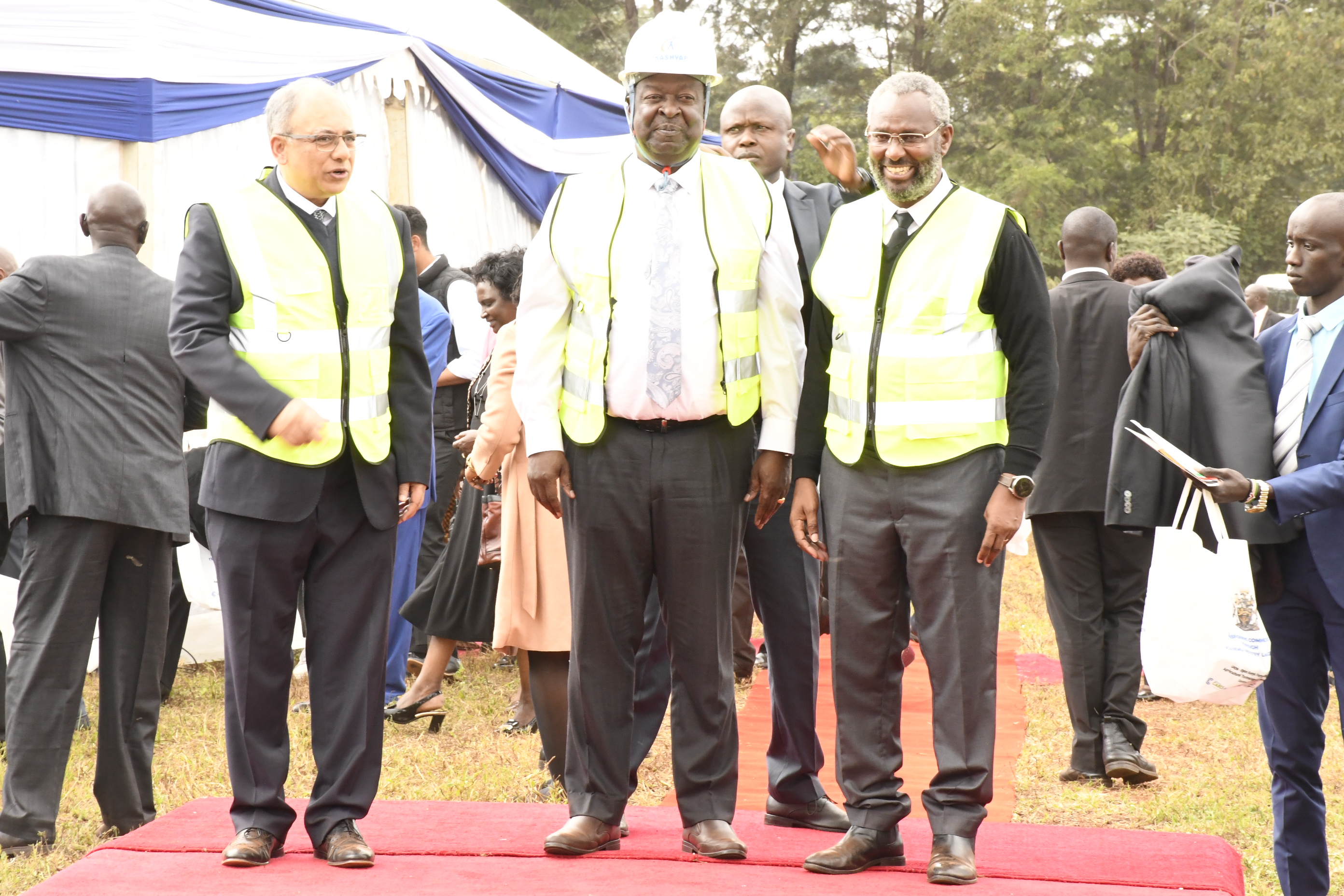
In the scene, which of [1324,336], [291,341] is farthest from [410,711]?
[1324,336]

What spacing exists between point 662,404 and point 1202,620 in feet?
5.01

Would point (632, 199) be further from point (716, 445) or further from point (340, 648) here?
point (340, 648)

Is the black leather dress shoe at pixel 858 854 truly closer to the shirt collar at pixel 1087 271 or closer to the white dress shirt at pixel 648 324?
the white dress shirt at pixel 648 324

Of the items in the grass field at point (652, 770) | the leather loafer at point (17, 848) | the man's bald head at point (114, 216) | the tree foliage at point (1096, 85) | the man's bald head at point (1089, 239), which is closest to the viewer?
the leather loafer at point (17, 848)

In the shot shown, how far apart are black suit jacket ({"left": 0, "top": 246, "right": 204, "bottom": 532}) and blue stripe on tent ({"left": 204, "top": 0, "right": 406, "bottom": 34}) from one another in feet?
12.0

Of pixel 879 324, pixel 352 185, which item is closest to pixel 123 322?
pixel 879 324

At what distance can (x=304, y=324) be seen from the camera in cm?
374

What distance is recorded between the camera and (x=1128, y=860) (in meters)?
3.84

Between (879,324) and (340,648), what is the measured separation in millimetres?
1751

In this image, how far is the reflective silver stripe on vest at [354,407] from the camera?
3758 mm

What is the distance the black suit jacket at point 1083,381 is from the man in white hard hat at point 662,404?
223cm

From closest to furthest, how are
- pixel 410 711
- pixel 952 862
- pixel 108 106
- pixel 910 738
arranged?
pixel 952 862, pixel 910 738, pixel 410 711, pixel 108 106

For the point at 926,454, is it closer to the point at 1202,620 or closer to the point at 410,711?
the point at 1202,620

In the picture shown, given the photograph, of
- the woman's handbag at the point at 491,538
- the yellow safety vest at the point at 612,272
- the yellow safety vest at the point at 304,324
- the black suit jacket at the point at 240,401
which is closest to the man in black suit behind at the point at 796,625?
the yellow safety vest at the point at 612,272
